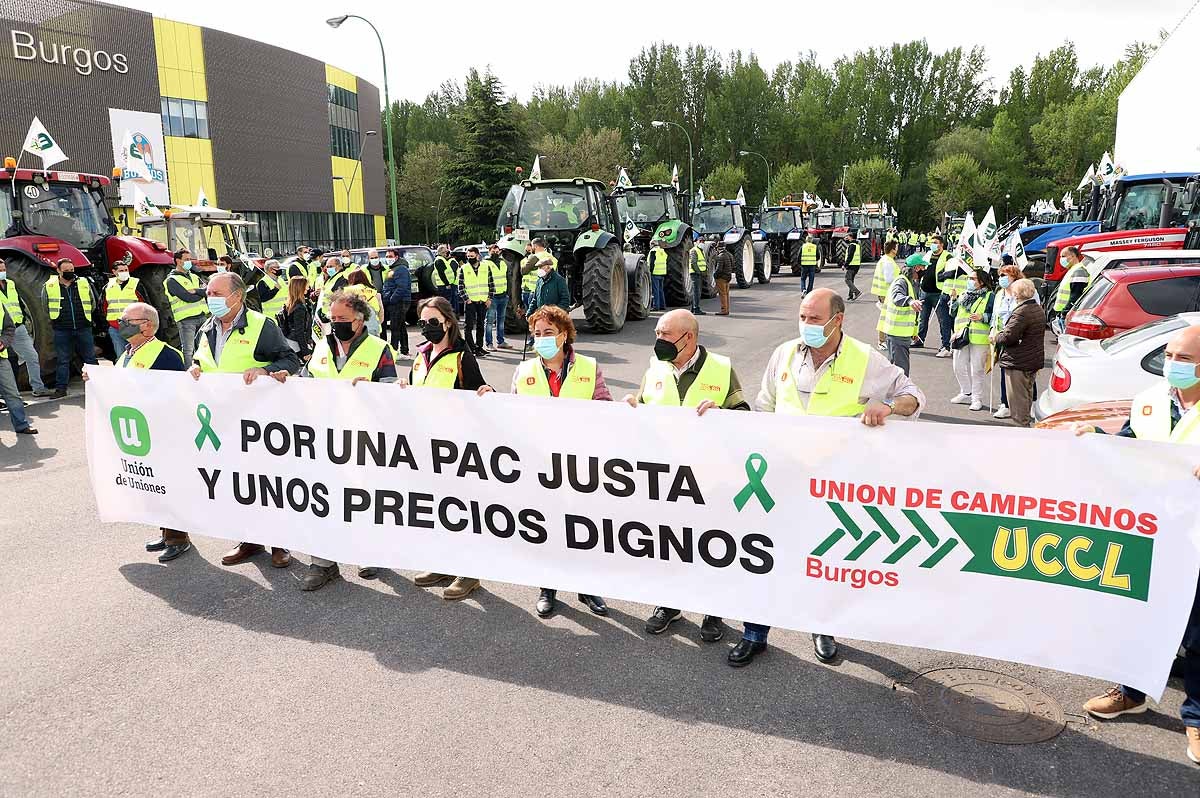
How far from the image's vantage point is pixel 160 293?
13219 millimetres

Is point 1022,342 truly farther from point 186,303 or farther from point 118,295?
point 118,295

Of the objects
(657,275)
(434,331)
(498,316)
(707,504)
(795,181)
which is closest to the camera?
(707,504)

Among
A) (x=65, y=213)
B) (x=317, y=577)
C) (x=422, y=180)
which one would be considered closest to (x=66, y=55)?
(x=422, y=180)

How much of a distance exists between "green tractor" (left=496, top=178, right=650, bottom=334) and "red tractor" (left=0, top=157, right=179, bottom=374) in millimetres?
5757

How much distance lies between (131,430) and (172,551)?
34.0 inches

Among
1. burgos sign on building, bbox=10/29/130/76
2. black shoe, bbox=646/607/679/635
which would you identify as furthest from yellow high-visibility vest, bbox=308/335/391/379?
burgos sign on building, bbox=10/29/130/76

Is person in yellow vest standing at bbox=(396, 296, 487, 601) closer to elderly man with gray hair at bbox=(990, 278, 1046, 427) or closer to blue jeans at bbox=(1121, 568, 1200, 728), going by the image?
blue jeans at bbox=(1121, 568, 1200, 728)

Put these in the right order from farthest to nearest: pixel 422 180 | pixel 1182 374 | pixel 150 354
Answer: pixel 422 180, pixel 150 354, pixel 1182 374

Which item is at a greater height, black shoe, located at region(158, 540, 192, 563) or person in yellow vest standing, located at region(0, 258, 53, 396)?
person in yellow vest standing, located at region(0, 258, 53, 396)

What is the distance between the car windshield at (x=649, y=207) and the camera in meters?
22.1

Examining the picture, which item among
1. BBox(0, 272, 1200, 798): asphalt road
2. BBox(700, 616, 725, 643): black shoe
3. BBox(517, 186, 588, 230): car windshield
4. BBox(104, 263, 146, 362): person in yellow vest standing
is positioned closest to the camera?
BBox(0, 272, 1200, 798): asphalt road

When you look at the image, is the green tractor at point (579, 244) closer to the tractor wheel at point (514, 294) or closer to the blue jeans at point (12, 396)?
the tractor wheel at point (514, 294)

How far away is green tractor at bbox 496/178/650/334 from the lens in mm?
15609

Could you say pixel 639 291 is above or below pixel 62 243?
below
